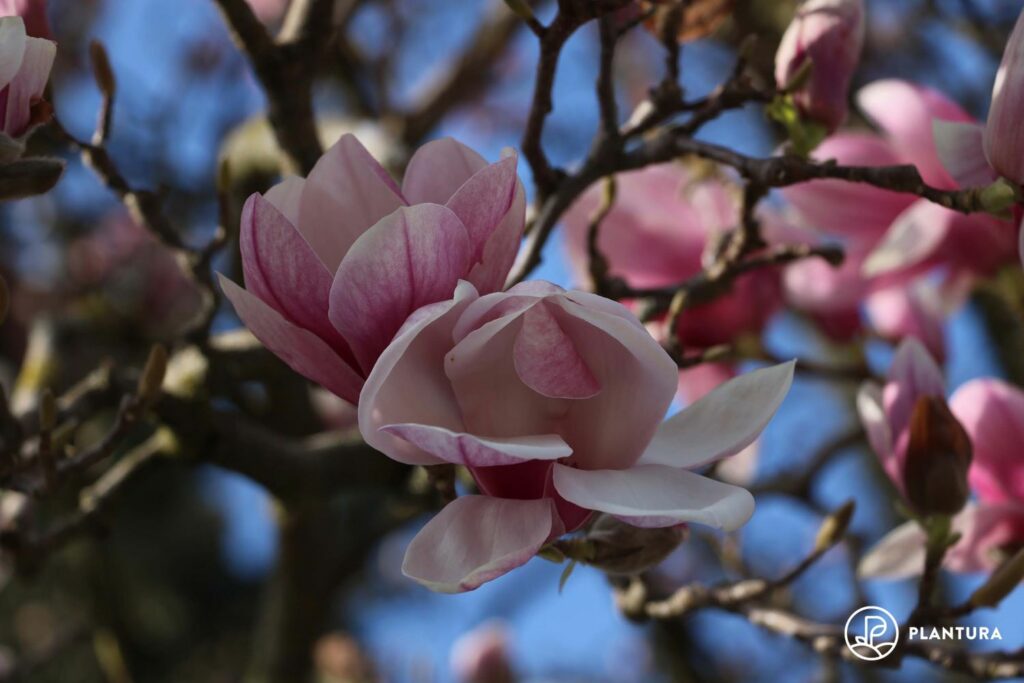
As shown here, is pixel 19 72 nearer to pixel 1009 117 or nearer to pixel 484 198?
pixel 484 198

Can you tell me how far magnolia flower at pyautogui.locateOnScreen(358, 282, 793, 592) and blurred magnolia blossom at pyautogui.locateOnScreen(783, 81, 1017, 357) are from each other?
1.17 feet

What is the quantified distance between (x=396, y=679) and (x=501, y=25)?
4.48ft

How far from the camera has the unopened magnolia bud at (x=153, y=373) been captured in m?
0.74

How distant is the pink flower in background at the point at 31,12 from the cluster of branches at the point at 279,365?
160 millimetres

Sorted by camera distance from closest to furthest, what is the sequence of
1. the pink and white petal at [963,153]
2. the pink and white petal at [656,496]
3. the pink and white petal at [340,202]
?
the pink and white petal at [656,496]
the pink and white petal at [340,202]
the pink and white petal at [963,153]

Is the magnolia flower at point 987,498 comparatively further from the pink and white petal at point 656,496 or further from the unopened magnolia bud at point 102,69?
the unopened magnolia bud at point 102,69

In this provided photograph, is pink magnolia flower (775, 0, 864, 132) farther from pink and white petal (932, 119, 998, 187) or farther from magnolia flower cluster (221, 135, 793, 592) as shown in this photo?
magnolia flower cluster (221, 135, 793, 592)

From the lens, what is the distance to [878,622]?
33.8 inches

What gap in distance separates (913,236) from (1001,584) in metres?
0.32

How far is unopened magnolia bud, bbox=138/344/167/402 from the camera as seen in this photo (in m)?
0.74

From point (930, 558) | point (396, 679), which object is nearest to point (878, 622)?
point (930, 558)

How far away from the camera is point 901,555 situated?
87 centimetres

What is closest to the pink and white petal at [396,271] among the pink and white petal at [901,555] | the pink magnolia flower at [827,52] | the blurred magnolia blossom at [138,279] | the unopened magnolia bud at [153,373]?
the unopened magnolia bud at [153,373]

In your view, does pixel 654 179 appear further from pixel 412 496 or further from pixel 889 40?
pixel 889 40
